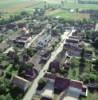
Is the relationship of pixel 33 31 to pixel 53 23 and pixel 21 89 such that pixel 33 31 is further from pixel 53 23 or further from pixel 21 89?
pixel 21 89

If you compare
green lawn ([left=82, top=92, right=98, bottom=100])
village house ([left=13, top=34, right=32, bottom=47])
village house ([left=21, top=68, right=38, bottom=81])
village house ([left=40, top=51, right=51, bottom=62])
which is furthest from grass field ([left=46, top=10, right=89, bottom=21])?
green lawn ([left=82, top=92, right=98, bottom=100])

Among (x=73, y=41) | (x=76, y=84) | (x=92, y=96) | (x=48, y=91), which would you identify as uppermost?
(x=73, y=41)

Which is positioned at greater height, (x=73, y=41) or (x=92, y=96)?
(x=73, y=41)

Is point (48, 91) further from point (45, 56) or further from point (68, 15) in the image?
point (68, 15)

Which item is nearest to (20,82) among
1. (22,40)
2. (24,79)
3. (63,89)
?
(24,79)

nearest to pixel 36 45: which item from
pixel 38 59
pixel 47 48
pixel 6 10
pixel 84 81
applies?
pixel 47 48

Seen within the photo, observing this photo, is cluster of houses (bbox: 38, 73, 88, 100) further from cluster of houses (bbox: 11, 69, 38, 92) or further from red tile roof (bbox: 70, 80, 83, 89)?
cluster of houses (bbox: 11, 69, 38, 92)
